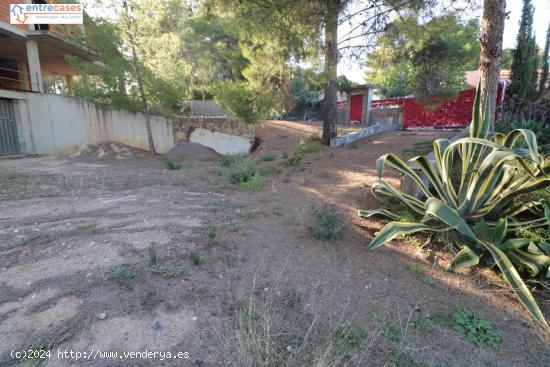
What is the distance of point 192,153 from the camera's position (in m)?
10.8

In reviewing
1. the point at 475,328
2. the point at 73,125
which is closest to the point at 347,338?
the point at 475,328

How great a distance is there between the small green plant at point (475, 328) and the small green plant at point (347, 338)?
695mm

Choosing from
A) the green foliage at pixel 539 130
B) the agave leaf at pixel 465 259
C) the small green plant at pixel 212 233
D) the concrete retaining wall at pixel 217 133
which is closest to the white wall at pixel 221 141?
the concrete retaining wall at pixel 217 133

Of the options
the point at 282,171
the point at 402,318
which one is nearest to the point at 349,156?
the point at 282,171

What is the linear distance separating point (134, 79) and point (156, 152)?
3174 millimetres

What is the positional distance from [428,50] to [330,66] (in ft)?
9.91

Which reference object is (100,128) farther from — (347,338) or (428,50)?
(347,338)

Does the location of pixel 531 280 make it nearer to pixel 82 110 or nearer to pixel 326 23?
pixel 326 23

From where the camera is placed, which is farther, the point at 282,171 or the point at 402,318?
the point at 282,171

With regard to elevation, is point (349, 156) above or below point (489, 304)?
above

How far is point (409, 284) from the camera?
230 cm

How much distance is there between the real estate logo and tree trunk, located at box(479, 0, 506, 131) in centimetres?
1258

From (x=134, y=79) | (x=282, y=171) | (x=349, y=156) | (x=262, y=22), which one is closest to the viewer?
(x=262, y=22)

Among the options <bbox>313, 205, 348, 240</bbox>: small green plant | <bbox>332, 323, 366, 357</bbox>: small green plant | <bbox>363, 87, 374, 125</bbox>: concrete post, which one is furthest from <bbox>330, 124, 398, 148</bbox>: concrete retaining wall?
<bbox>332, 323, 366, 357</bbox>: small green plant
